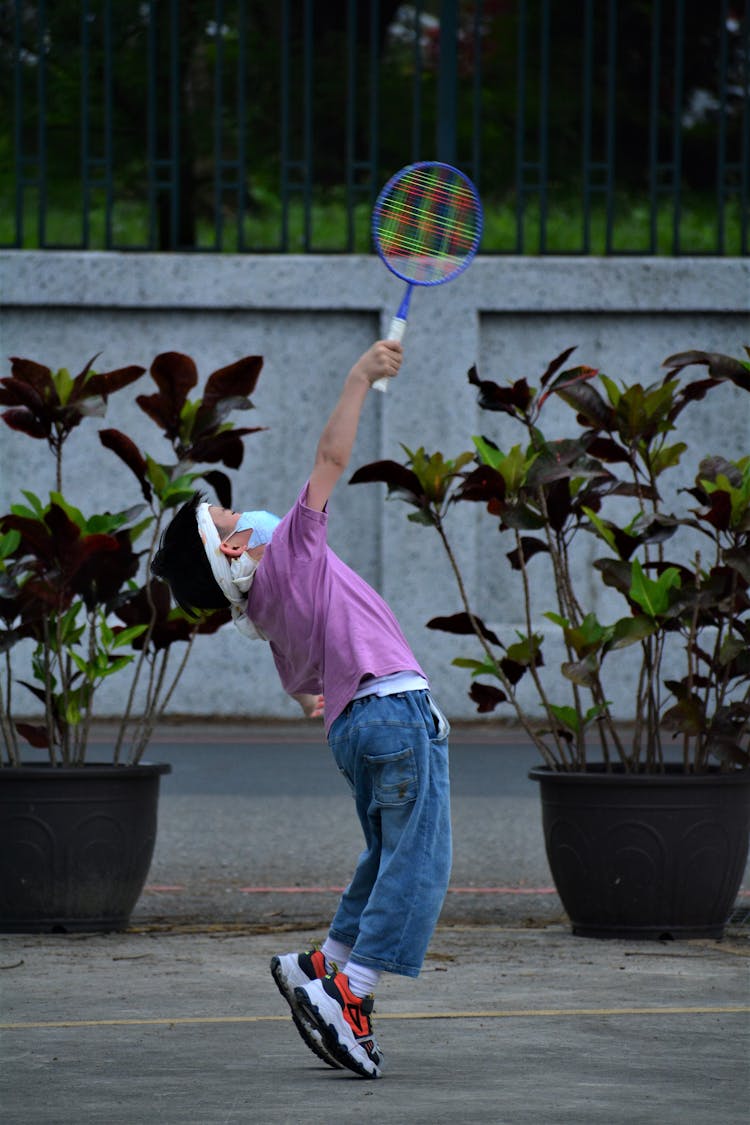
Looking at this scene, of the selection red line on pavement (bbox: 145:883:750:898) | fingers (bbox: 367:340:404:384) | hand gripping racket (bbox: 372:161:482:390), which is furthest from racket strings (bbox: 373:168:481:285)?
red line on pavement (bbox: 145:883:750:898)

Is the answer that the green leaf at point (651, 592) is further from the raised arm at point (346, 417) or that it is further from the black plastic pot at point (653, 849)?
the raised arm at point (346, 417)

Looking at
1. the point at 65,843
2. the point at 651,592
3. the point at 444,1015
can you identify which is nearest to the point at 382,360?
the point at 444,1015

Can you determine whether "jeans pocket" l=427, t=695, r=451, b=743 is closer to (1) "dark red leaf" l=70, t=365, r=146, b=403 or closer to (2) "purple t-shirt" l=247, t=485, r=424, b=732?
(2) "purple t-shirt" l=247, t=485, r=424, b=732

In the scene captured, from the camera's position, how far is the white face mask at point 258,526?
4789mm

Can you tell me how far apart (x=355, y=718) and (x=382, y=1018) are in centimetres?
109

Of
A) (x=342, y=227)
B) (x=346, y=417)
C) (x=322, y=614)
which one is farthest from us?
(x=342, y=227)

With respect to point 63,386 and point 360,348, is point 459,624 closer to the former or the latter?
point 63,386

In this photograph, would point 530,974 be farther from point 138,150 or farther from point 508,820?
point 138,150

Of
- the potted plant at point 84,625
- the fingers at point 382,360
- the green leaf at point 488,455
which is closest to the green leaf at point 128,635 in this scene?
the potted plant at point 84,625

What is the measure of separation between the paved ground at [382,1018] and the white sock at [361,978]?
0.67 feet

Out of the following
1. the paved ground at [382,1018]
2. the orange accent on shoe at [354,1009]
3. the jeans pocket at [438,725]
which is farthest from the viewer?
the jeans pocket at [438,725]

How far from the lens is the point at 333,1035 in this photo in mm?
4539

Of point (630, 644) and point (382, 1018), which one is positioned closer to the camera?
point (382, 1018)

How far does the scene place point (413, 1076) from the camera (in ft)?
15.0
